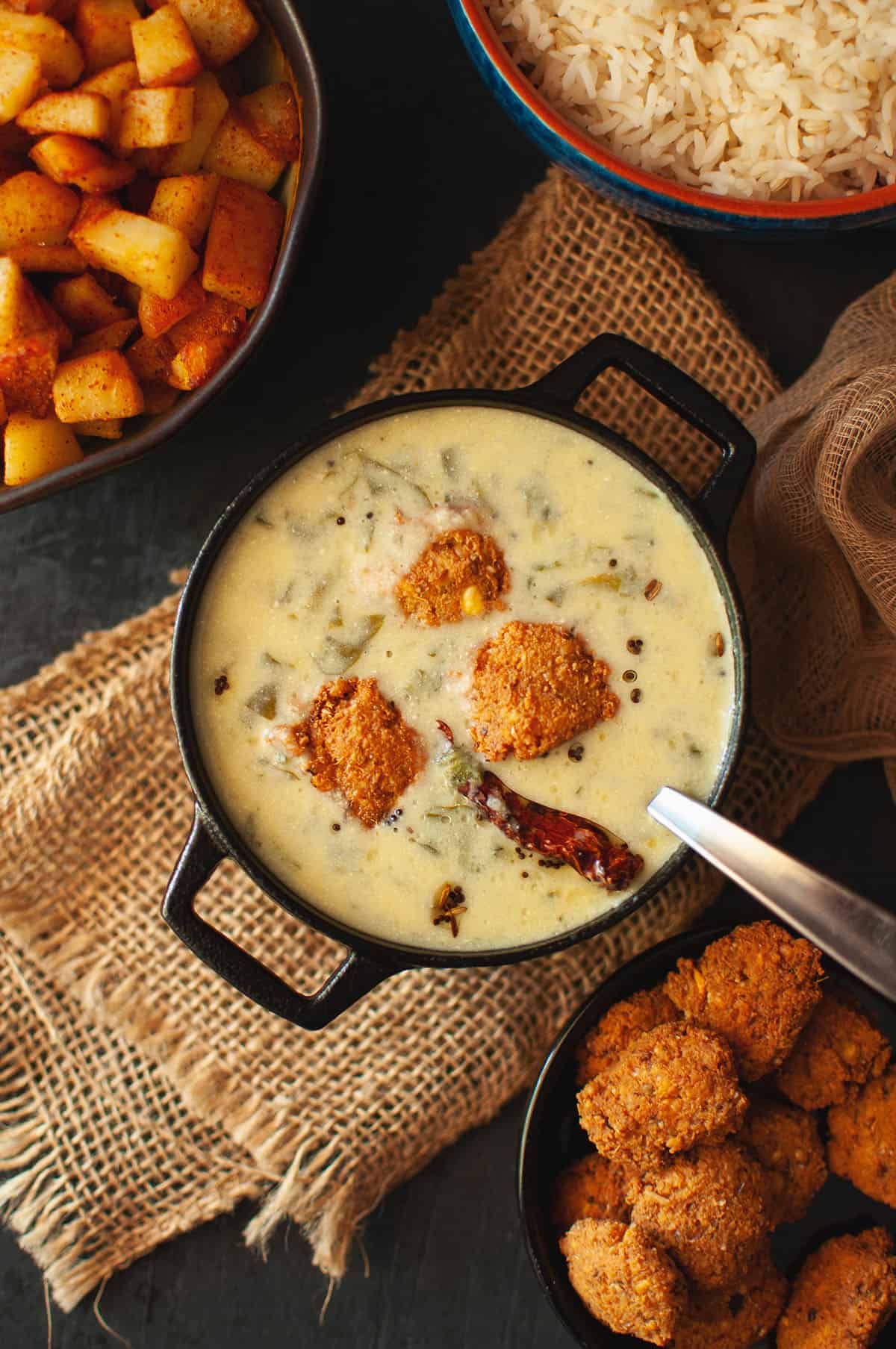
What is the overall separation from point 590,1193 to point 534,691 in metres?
0.68

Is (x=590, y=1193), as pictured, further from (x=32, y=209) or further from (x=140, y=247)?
(x=32, y=209)

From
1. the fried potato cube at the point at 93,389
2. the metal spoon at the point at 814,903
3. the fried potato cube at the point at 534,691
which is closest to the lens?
the metal spoon at the point at 814,903

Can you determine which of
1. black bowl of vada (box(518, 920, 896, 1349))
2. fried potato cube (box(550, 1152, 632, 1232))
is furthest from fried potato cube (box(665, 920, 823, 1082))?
fried potato cube (box(550, 1152, 632, 1232))

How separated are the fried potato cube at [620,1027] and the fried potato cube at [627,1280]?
191mm

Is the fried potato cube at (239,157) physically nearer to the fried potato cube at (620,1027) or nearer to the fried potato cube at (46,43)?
the fried potato cube at (46,43)

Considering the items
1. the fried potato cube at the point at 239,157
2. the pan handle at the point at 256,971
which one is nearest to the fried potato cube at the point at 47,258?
the fried potato cube at the point at 239,157

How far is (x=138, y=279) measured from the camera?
1.52m

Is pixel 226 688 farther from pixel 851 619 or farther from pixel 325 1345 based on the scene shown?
pixel 325 1345

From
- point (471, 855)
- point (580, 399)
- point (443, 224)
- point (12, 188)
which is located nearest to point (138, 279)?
point (12, 188)

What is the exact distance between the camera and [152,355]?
5.16 ft

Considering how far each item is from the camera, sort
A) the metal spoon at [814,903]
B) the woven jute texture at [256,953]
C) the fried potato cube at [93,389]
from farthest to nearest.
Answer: the woven jute texture at [256,953]
the fried potato cube at [93,389]
the metal spoon at [814,903]

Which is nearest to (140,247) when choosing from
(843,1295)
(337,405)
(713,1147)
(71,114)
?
(71,114)

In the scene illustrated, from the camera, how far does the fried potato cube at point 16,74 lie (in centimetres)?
146

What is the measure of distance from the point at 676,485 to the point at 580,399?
0.41 metres
